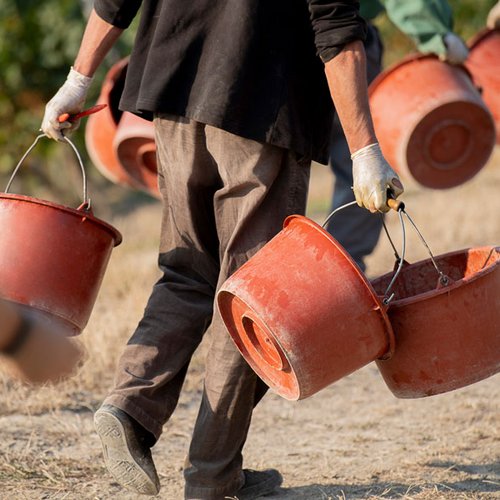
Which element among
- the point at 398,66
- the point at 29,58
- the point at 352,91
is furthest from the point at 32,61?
the point at 352,91

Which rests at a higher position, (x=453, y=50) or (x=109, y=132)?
(x=453, y=50)

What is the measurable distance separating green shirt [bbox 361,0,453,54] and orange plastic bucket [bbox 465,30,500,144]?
396 millimetres

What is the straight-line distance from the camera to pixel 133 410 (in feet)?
8.43

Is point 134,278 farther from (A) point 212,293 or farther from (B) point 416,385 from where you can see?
(B) point 416,385

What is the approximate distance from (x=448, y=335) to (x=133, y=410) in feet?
2.62

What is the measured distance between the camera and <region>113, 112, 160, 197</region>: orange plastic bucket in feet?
13.2

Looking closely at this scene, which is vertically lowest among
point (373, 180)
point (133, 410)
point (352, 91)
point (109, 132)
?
point (133, 410)

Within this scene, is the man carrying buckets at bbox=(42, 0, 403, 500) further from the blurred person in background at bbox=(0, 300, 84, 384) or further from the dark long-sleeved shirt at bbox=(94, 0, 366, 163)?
the blurred person in background at bbox=(0, 300, 84, 384)

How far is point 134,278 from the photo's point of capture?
541 cm

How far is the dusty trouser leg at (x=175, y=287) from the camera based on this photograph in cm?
258

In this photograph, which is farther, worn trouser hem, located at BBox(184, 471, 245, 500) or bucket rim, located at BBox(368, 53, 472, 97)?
bucket rim, located at BBox(368, 53, 472, 97)

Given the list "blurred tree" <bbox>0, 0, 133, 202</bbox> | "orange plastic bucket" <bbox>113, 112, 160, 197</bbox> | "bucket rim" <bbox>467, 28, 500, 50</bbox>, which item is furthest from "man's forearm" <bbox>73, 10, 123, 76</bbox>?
"blurred tree" <bbox>0, 0, 133, 202</bbox>

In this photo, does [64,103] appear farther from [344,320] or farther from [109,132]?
[109,132]

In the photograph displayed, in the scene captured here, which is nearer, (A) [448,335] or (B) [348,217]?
(A) [448,335]
